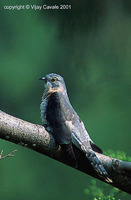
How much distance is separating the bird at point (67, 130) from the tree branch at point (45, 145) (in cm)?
4

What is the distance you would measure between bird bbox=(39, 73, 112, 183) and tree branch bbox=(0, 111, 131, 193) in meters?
0.04

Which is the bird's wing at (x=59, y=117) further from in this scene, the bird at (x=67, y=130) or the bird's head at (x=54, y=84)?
the bird's head at (x=54, y=84)

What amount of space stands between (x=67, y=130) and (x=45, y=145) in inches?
14.4

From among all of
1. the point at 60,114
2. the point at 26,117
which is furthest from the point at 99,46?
the point at 60,114

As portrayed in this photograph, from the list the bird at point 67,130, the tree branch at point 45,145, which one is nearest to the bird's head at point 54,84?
the bird at point 67,130

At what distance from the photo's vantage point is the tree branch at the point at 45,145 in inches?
75.5

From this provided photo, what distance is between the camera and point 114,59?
6.83 meters

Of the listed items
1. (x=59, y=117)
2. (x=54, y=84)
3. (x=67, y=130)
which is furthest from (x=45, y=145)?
(x=54, y=84)

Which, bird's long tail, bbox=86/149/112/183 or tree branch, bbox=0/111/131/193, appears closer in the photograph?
tree branch, bbox=0/111/131/193

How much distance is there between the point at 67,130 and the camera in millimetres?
2352

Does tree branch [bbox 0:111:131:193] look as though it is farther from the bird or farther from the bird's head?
the bird's head

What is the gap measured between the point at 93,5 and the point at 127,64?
2281 mm

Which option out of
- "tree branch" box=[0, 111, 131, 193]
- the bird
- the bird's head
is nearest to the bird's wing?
the bird

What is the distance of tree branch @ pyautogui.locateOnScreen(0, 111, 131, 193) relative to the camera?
1.92 meters
